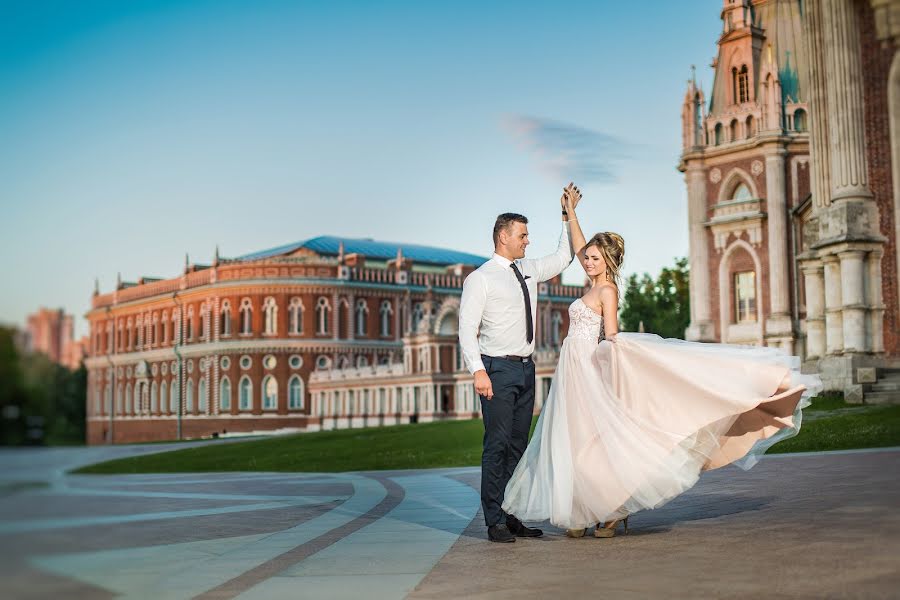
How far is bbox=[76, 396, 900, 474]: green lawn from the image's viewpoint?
15.2 metres

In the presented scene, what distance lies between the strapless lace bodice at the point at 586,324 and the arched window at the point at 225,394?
6906cm

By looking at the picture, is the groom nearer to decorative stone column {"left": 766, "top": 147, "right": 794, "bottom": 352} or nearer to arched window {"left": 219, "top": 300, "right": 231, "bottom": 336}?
decorative stone column {"left": 766, "top": 147, "right": 794, "bottom": 352}

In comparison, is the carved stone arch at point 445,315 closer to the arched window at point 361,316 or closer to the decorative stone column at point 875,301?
the arched window at point 361,316

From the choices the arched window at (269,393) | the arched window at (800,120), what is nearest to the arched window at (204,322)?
the arched window at (269,393)

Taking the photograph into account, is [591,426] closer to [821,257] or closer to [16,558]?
[16,558]

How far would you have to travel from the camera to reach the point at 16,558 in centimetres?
207

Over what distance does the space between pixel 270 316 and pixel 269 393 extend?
561cm

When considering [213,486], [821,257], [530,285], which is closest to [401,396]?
[821,257]

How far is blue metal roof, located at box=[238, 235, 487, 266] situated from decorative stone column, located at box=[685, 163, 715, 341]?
43.3 metres

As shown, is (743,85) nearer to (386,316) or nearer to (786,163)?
(786,163)

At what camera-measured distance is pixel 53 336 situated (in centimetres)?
211

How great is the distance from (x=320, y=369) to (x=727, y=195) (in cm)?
3949

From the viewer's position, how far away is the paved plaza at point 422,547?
221cm

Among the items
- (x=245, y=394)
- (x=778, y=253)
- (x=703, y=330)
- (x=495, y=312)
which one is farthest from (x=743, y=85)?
(x=245, y=394)
